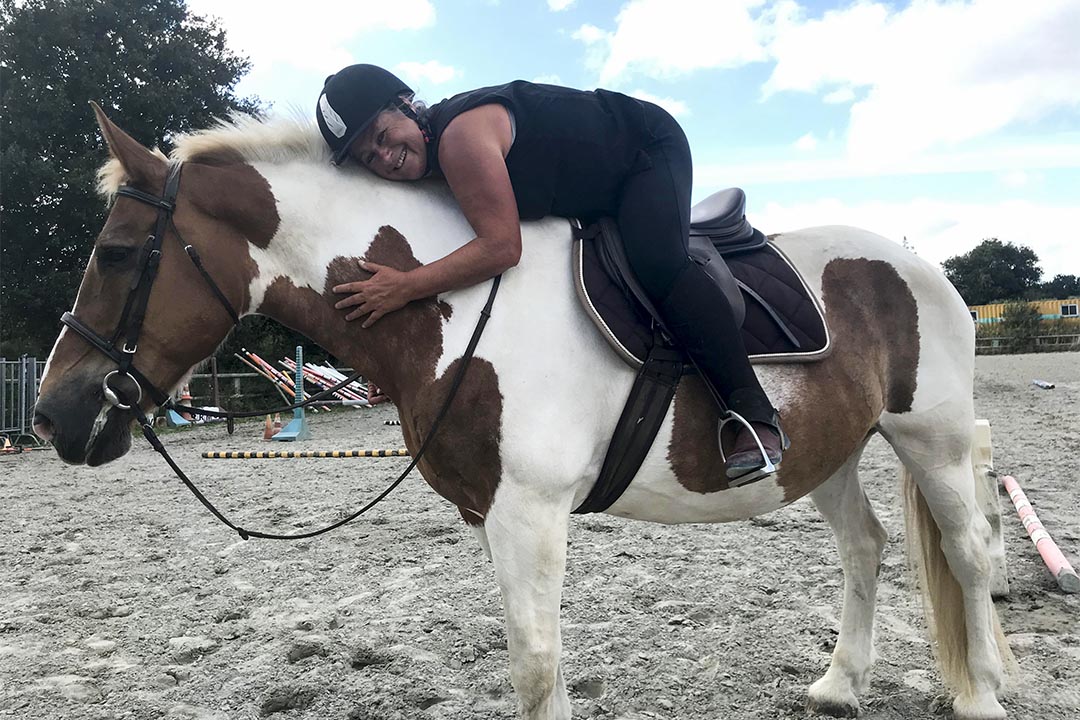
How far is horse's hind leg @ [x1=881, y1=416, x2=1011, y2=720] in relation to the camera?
2.65 meters

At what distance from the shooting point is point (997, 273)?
6981 cm

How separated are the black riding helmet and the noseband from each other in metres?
0.48

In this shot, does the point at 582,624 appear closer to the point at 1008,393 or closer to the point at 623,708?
the point at 623,708

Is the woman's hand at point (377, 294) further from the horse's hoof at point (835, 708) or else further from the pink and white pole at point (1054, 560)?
the pink and white pole at point (1054, 560)

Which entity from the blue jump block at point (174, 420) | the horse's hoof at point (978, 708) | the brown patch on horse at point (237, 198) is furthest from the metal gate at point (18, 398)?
the horse's hoof at point (978, 708)

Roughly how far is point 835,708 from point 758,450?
1395 millimetres

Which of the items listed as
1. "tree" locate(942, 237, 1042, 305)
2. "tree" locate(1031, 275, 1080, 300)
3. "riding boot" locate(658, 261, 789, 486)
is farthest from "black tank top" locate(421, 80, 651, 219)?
"tree" locate(1031, 275, 1080, 300)

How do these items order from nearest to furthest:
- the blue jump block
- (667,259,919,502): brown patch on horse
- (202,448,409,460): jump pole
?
(667,259,919,502): brown patch on horse
(202,448,409,460): jump pole
the blue jump block

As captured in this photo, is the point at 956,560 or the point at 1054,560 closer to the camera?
the point at 956,560

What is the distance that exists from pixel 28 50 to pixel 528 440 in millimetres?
22353

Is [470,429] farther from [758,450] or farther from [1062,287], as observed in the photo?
[1062,287]

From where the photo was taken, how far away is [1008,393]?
14.7m

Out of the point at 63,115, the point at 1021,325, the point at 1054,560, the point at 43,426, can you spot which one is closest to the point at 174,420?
the point at 63,115

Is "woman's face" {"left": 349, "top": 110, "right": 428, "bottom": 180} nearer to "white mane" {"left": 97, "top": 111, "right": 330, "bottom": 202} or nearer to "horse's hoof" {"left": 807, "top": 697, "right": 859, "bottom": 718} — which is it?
"white mane" {"left": 97, "top": 111, "right": 330, "bottom": 202}
